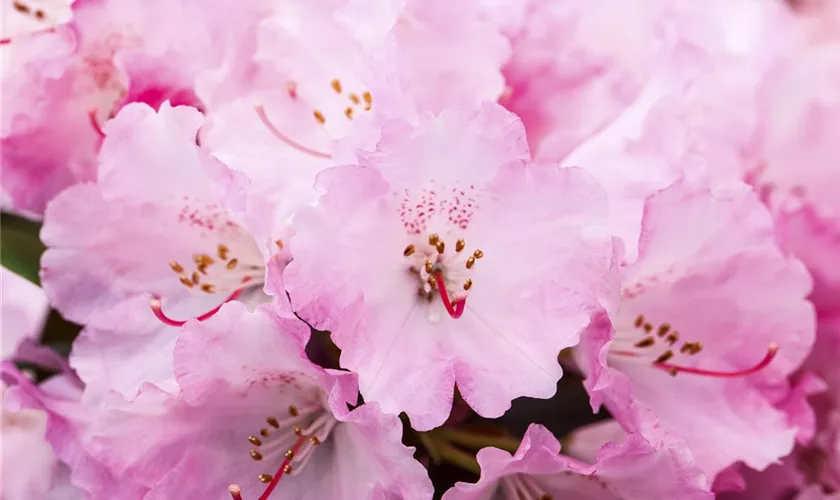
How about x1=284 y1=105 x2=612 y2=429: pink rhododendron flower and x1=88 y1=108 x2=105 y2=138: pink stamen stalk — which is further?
x1=88 y1=108 x2=105 y2=138: pink stamen stalk

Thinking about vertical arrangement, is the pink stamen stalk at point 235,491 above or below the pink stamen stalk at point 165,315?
below

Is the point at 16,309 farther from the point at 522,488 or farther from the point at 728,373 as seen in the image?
the point at 728,373

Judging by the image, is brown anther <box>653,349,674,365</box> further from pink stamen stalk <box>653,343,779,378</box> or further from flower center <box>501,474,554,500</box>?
flower center <box>501,474,554,500</box>

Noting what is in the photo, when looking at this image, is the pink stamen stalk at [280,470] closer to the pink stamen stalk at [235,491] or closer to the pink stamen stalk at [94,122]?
the pink stamen stalk at [235,491]

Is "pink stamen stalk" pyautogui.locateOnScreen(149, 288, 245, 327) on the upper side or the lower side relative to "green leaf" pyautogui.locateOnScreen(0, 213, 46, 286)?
upper

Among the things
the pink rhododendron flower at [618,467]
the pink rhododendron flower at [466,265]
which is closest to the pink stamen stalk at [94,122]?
the pink rhododendron flower at [466,265]

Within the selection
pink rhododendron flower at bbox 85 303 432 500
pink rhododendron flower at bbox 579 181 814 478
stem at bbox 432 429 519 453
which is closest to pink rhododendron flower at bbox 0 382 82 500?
pink rhododendron flower at bbox 85 303 432 500

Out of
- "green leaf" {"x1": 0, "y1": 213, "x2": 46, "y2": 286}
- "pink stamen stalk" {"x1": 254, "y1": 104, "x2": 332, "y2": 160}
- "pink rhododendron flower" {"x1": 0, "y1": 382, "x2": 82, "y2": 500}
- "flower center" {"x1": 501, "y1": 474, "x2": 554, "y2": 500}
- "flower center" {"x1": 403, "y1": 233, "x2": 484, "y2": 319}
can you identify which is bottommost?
"pink rhododendron flower" {"x1": 0, "y1": 382, "x2": 82, "y2": 500}
